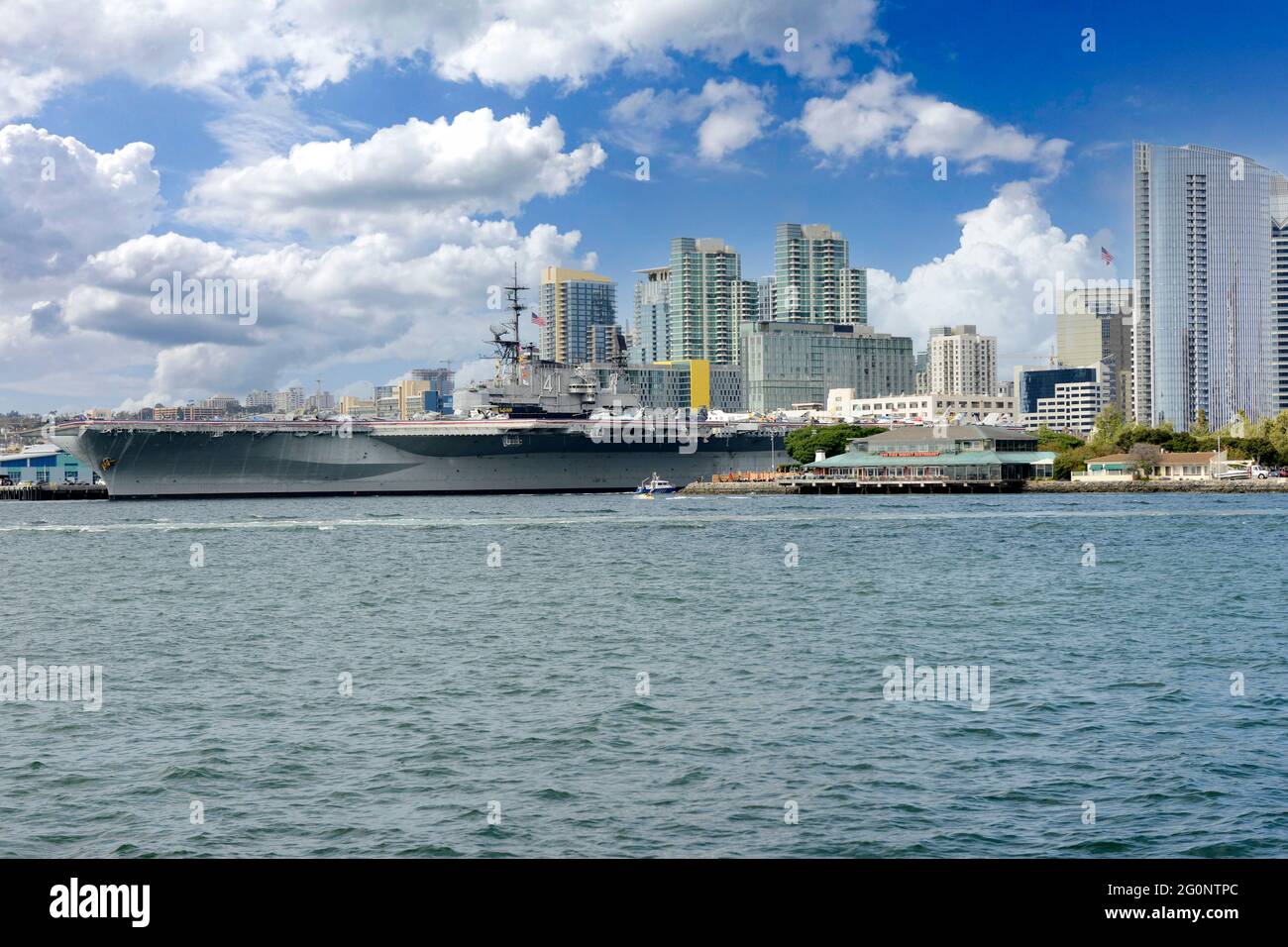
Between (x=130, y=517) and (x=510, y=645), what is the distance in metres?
49.1

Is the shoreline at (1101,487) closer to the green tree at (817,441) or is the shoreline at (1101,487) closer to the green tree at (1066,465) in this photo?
the green tree at (1066,465)

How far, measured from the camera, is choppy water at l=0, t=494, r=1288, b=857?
1112 cm

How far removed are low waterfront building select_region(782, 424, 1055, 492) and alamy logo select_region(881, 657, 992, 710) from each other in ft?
236

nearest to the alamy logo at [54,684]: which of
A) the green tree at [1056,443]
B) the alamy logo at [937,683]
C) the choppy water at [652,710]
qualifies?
the choppy water at [652,710]

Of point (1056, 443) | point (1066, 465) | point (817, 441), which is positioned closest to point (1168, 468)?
point (1066, 465)

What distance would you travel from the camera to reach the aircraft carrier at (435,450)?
8156 cm

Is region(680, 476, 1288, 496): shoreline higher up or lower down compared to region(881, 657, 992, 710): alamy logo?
higher up

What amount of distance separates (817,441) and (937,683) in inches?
3475

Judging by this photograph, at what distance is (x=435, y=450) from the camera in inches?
3366

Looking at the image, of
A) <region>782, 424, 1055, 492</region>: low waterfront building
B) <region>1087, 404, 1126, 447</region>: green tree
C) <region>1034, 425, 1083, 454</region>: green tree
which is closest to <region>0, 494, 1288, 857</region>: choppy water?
<region>782, 424, 1055, 492</region>: low waterfront building

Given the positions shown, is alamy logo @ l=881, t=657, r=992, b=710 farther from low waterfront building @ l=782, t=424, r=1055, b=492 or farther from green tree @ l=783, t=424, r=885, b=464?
green tree @ l=783, t=424, r=885, b=464

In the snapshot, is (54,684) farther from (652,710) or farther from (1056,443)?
(1056,443)

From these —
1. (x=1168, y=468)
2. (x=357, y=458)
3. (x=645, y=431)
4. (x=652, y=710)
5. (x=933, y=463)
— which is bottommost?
(x=652, y=710)
